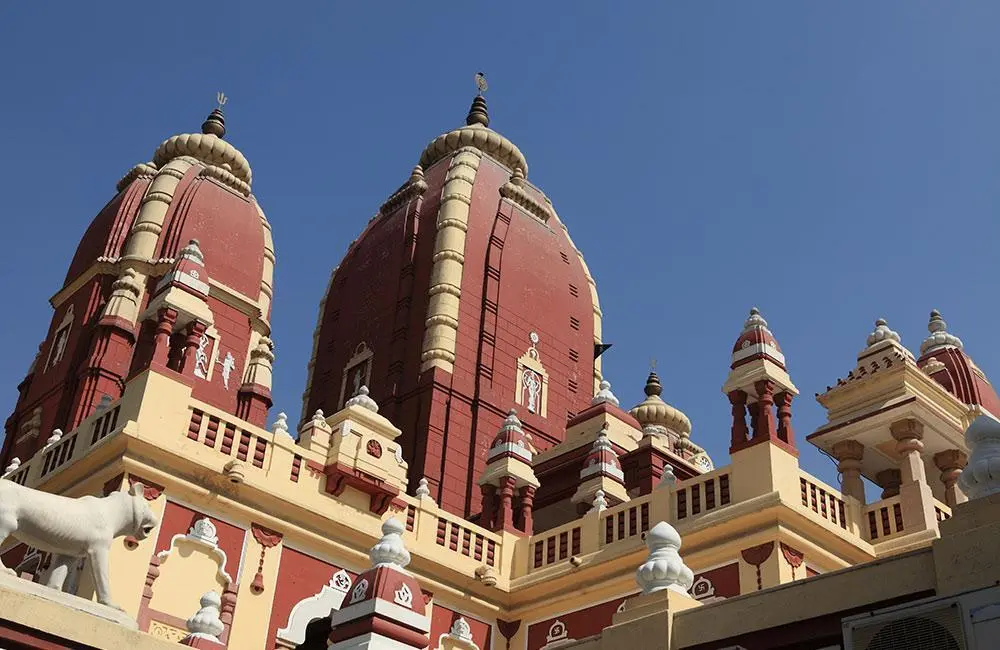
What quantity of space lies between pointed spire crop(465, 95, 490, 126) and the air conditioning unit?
2876cm

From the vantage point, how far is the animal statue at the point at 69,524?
317 inches

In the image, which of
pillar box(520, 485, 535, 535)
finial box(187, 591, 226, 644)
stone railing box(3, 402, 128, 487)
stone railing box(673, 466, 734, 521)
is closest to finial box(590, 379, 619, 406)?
pillar box(520, 485, 535, 535)

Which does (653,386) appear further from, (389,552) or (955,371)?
(389,552)

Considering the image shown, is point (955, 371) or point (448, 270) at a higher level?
point (448, 270)

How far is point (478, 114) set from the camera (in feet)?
112

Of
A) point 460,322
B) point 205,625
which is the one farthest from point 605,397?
point 205,625

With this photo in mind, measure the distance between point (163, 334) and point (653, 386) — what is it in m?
23.0

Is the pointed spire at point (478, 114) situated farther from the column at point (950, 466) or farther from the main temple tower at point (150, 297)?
the column at point (950, 466)

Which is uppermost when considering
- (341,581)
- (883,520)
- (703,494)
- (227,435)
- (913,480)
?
(913,480)

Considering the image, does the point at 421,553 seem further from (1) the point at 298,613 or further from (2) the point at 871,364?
(2) the point at 871,364

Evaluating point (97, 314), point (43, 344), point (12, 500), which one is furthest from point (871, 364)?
point (43, 344)

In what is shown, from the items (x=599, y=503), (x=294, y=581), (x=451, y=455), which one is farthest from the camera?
(x=451, y=455)

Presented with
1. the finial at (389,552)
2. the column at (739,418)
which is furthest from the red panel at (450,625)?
the finial at (389,552)

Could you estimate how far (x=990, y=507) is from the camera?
6125 millimetres
